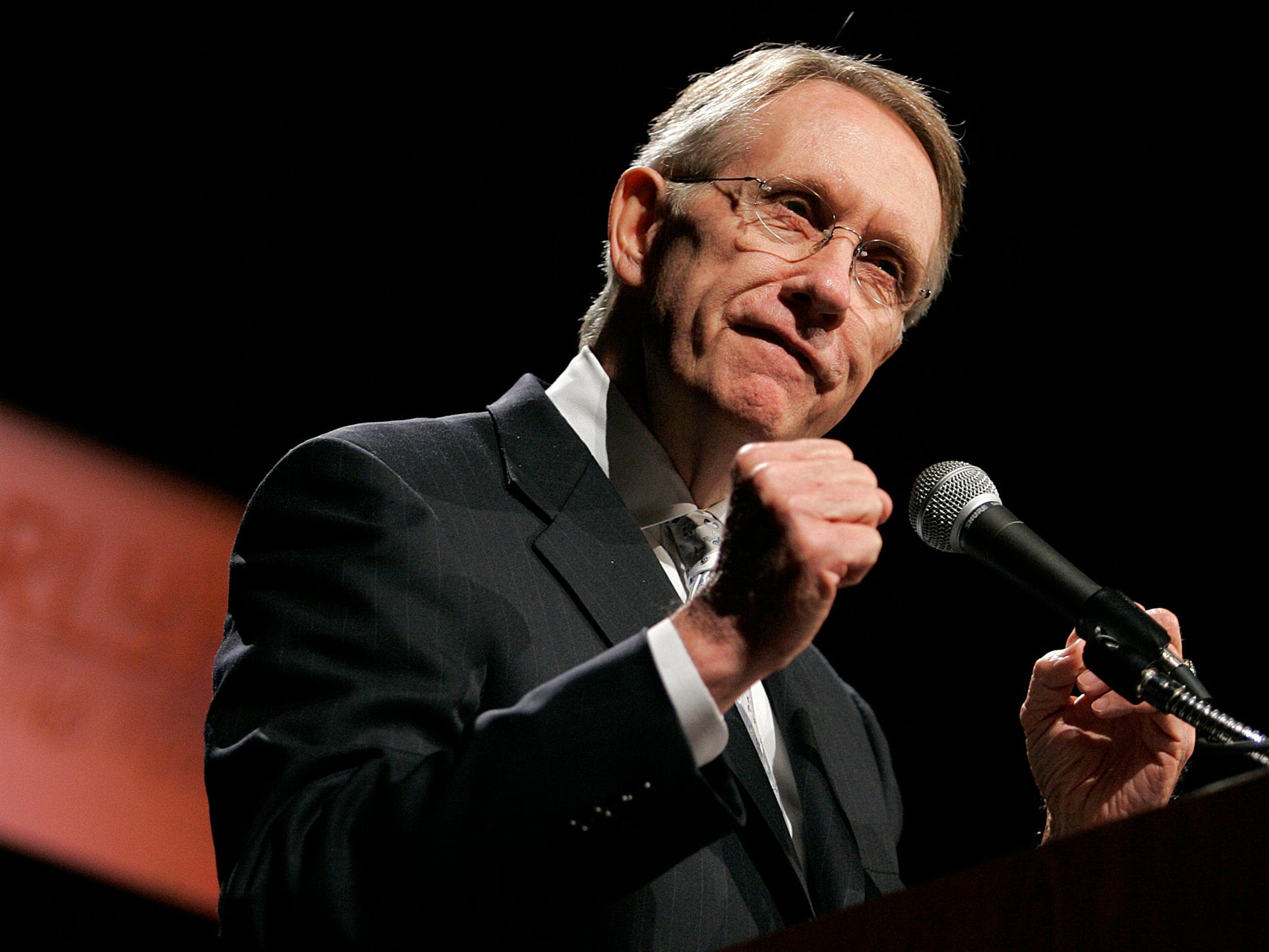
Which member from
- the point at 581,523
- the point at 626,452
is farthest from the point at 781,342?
the point at 581,523

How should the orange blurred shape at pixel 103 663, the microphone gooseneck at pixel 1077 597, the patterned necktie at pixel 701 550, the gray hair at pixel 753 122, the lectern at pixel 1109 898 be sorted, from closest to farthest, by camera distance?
the lectern at pixel 1109 898, the microphone gooseneck at pixel 1077 597, the patterned necktie at pixel 701 550, the gray hair at pixel 753 122, the orange blurred shape at pixel 103 663

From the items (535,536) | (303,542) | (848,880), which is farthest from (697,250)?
(848,880)

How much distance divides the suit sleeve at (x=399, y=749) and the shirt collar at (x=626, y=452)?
43 centimetres

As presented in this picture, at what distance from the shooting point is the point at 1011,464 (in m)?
3.46

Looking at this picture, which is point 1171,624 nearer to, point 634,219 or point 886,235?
point 886,235

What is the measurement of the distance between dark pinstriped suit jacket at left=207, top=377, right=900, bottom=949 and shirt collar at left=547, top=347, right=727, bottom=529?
79mm

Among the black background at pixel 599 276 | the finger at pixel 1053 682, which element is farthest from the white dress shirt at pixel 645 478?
the black background at pixel 599 276

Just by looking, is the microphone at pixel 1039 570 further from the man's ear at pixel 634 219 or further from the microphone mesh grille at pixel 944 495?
the man's ear at pixel 634 219

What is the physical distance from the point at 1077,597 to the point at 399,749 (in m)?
0.89

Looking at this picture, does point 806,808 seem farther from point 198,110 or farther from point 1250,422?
point 198,110

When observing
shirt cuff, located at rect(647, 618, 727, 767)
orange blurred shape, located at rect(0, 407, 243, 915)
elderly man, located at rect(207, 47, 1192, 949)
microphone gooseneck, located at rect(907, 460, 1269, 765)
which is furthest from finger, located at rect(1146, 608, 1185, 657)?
orange blurred shape, located at rect(0, 407, 243, 915)

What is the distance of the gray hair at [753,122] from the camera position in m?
2.04

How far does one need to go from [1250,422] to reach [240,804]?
3029 millimetres

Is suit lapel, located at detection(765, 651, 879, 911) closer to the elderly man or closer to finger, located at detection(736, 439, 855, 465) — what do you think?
the elderly man
